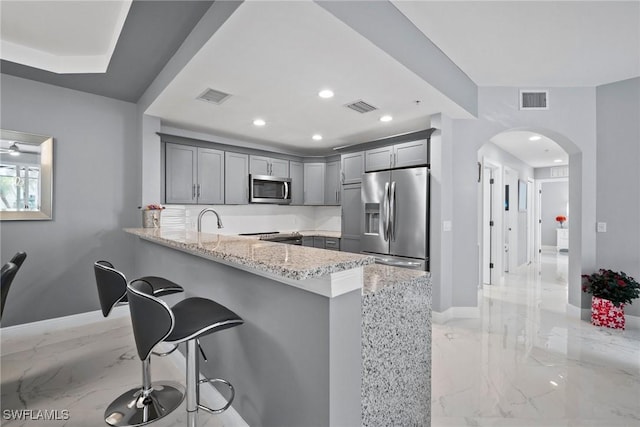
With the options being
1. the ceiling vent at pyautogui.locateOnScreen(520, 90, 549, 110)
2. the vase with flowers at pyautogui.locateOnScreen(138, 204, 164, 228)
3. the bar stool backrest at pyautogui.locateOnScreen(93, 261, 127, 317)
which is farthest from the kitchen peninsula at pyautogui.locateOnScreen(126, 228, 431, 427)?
the ceiling vent at pyautogui.locateOnScreen(520, 90, 549, 110)

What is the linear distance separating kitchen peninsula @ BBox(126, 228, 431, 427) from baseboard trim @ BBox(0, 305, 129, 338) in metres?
2.50

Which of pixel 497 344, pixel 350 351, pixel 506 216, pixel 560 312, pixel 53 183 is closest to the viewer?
pixel 350 351

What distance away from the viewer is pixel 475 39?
2650 mm

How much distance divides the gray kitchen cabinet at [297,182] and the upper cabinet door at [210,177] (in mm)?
1341

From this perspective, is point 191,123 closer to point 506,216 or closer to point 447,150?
point 447,150

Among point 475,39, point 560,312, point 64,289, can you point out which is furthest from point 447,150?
point 64,289

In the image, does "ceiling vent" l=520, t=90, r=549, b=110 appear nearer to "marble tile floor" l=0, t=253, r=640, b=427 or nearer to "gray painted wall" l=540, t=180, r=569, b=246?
"marble tile floor" l=0, t=253, r=640, b=427

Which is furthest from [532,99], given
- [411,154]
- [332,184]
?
[332,184]

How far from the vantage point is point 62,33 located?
2557 millimetres

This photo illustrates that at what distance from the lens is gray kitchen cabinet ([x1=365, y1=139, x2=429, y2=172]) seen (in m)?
3.70

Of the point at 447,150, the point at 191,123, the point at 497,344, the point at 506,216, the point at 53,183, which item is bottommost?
the point at 497,344

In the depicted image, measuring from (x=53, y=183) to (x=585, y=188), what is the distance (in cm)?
592

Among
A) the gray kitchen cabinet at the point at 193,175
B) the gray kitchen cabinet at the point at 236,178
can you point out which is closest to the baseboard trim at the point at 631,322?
the gray kitchen cabinet at the point at 236,178

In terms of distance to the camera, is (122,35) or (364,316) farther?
(122,35)
